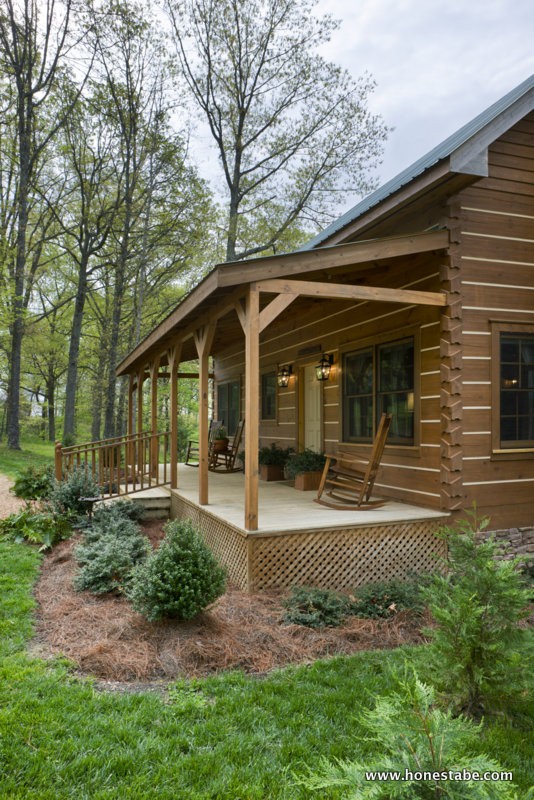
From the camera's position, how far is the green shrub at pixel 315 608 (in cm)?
400

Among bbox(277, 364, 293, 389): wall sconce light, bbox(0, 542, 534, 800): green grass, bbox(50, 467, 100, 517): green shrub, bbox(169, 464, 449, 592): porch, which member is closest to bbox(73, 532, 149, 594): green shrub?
bbox(169, 464, 449, 592): porch

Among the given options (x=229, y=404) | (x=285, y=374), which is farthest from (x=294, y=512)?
(x=229, y=404)

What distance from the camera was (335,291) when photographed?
4746mm

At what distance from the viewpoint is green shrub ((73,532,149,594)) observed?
468 centimetres

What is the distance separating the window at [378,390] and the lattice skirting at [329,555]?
120cm

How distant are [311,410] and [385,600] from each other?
4.58 m

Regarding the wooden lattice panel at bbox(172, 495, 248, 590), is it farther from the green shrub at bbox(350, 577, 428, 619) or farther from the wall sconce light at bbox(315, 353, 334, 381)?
the wall sconce light at bbox(315, 353, 334, 381)

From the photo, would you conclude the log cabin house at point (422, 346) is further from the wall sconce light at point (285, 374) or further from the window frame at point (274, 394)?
the window frame at point (274, 394)

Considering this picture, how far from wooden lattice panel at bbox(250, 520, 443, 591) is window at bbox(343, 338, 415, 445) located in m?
1.17

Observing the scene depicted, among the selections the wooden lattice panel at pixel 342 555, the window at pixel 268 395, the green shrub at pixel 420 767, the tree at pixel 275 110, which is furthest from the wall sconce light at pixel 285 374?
the tree at pixel 275 110

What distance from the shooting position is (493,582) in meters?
2.62

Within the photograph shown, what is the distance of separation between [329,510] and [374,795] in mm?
4373

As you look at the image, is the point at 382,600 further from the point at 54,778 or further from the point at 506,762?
the point at 54,778

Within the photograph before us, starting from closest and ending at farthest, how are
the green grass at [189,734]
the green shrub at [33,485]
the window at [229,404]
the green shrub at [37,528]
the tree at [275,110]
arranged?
the green grass at [189,734], the green shrub at [37,528], the green shrub at [33,485], the window at [229,404], the tree at [275,110]
